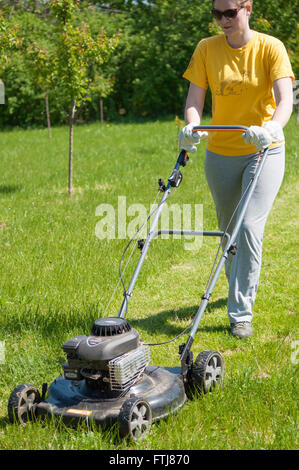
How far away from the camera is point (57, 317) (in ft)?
14.3

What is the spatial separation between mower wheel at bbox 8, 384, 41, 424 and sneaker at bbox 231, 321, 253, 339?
164 centimetres

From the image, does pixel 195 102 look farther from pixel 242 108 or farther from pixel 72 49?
pixel 72 49

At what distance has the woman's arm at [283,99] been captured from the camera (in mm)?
3789

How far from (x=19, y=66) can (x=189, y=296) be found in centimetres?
1955

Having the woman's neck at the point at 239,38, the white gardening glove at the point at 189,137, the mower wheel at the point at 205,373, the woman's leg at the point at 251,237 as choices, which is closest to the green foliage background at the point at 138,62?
the woman's neck at the point at 239,38

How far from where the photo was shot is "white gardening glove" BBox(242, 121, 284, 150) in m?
3.50

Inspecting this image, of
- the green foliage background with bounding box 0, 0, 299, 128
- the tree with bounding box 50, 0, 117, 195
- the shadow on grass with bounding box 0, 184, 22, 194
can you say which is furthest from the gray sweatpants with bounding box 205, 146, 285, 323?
the green foliage background with bounding box 0, 0, 299, 128

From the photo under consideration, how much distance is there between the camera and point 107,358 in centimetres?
285

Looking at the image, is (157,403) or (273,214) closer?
(157,403)

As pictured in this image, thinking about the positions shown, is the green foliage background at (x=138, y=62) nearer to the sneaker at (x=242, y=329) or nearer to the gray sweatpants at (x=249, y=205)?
the gray sweatpants at (x=249, y=205)

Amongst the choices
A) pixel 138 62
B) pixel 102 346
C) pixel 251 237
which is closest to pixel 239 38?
pixel 251 237

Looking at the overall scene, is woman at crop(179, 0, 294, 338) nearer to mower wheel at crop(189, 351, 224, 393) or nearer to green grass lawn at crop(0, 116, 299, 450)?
green grass lawn at crop(0, 116, 299, 450)
